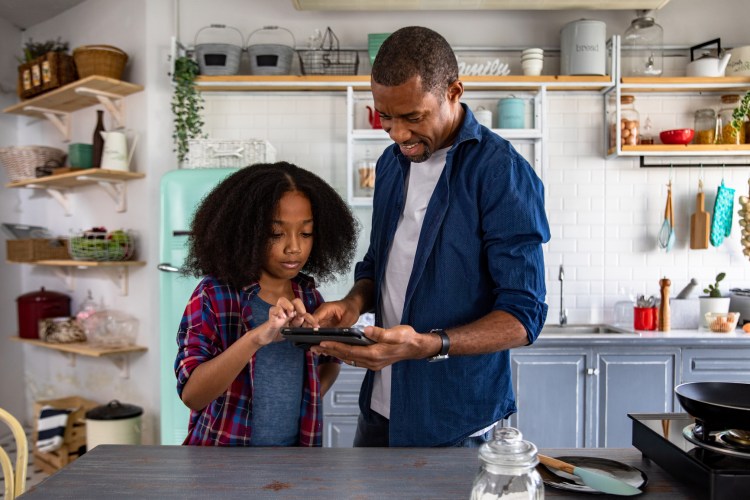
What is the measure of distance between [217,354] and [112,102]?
338 centimetres

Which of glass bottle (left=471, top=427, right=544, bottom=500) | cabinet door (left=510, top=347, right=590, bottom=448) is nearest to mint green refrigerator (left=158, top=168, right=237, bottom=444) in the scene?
cabinet door (left=510, top=347, right=590, bottom=448)

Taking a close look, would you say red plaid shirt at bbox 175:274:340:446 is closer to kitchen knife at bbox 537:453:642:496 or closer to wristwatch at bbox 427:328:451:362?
wristwatch at bbox 427:328:451:362

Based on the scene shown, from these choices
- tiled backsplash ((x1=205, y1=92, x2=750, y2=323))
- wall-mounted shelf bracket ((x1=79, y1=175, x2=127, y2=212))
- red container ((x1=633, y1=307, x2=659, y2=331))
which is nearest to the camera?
red container ((x1=633, y1=307, x2=659, y2=331))

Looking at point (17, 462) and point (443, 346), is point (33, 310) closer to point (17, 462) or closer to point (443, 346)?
point (17, 462)

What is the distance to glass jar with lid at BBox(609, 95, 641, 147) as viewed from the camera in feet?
13.3

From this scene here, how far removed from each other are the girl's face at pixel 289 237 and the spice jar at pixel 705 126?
334 cm

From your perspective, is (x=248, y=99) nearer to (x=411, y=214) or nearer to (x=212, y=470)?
(x=411, y=214)

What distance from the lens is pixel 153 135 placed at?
430 cm

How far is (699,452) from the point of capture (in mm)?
1237

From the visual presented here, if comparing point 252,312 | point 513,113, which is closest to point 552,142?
point 513,113

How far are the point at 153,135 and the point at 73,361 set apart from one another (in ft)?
5.98

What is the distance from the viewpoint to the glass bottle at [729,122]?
4.02 m

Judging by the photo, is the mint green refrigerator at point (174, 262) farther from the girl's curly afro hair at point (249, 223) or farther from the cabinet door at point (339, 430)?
the girl's curly afro hair at point (249, 223)

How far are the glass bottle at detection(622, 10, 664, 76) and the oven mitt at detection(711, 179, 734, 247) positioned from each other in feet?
2.83
